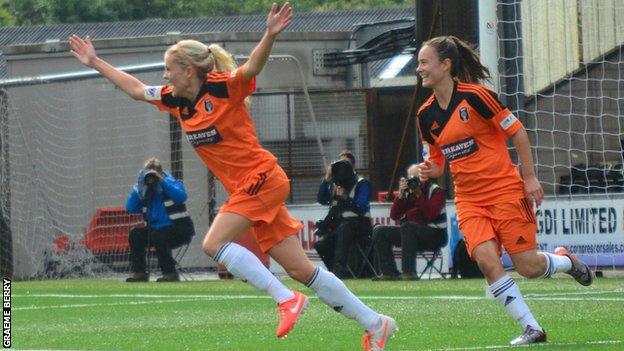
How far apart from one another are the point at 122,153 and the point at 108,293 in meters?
7.15

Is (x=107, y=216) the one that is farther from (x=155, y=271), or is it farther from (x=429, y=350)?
(x=429, y=350)

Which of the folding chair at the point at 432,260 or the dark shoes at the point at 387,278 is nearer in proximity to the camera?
the dark shoes at the point at 387,278

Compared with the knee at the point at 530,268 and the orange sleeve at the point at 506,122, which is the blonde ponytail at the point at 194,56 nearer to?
the orange sleeve at the point at 506,122

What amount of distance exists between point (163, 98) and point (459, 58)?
5.93ft

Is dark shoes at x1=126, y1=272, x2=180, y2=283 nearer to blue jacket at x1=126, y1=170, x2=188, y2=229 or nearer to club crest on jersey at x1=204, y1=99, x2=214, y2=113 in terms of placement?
blue jacket at x1=126, y1=170, x2=188, y2=229

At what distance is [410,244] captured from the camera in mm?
19047

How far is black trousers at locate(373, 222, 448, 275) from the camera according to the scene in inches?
749

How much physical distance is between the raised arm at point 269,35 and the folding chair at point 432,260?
1073cm

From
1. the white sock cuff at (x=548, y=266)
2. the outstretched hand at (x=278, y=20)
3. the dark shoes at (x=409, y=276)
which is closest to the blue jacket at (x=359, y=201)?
the dark shoes at (x=409, y=276)

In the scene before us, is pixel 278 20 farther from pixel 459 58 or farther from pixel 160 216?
pixel 160 216

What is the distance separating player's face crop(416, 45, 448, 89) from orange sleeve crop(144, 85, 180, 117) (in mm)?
1467

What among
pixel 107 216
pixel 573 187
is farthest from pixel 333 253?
pixel 107 216

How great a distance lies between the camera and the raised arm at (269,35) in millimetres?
8672

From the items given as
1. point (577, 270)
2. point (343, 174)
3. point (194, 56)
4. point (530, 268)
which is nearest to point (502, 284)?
point (530, 268)
